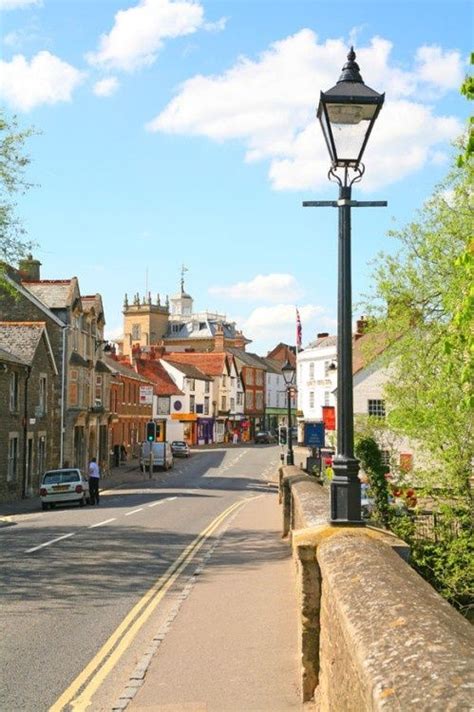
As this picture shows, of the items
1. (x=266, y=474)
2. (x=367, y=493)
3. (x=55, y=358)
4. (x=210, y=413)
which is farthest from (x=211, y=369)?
(x=367, y=493)

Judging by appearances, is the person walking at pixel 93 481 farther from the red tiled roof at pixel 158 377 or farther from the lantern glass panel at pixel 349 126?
the red tiled roof at pixel 158 377

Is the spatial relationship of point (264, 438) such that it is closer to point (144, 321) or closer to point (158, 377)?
point (158, 377)

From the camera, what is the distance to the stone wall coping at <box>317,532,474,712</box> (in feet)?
9.46

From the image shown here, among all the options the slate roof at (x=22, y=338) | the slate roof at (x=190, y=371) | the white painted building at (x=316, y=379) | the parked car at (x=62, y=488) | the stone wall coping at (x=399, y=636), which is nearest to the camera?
the stone wall coping at (x=399, y=636)

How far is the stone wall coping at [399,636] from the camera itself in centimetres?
288

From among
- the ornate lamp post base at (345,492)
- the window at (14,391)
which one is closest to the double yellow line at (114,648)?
the ornate lamp post base at (345,492)

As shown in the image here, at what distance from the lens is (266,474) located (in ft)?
182

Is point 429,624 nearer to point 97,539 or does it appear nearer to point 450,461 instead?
point 97,539

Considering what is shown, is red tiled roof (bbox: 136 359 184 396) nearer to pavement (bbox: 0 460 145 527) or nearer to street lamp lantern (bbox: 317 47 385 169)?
pavement (bbox: 0 460 145 527)

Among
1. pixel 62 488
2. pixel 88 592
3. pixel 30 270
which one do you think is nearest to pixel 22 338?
pixel 62 488

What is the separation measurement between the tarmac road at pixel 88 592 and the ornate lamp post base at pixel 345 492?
2.81 m

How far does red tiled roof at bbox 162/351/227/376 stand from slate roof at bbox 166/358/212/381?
2.32 metres

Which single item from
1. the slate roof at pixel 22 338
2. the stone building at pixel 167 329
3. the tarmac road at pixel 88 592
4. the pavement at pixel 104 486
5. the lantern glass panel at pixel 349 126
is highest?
the stone building at pixel 167 329

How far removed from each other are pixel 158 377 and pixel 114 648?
267 feet
